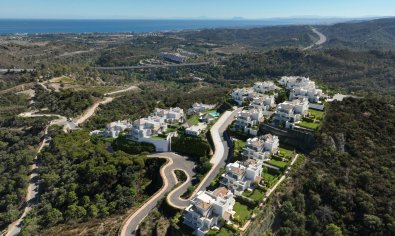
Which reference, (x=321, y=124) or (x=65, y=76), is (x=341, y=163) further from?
(x=65, y=76)

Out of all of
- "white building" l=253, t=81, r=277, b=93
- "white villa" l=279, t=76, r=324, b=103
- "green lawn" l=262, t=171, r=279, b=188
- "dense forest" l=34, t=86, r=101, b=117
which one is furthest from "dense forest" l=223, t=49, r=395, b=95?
"green lawn" l=262, t=171, r=279, b=188

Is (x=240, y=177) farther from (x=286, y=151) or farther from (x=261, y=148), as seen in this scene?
(x=286, y=151)

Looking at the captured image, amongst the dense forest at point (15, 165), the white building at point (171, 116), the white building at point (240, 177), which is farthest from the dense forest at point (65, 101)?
the white building at point (240, 177)

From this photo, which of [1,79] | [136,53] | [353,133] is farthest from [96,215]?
[136,53]

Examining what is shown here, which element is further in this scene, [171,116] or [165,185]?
[171,116]

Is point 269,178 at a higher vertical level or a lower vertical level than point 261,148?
lower

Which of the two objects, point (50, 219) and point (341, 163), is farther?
point (341, 163)

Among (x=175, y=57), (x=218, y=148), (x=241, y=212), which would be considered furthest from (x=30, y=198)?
(x=175, y=57)

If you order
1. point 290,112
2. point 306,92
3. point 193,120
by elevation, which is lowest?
point 193,120
